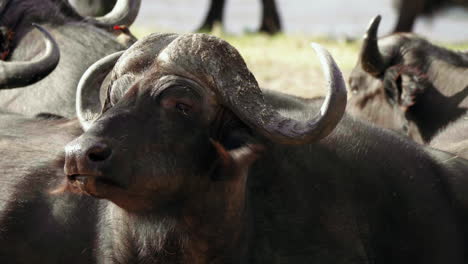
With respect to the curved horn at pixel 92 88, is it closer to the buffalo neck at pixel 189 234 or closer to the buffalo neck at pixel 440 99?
the buffalo neck at pixel 189 234

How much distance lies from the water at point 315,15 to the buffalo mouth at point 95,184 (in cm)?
1615

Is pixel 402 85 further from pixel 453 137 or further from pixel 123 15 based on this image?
pixel 123 15

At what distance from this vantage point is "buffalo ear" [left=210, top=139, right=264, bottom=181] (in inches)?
167

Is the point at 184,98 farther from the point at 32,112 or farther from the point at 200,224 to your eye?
the point at 32,112

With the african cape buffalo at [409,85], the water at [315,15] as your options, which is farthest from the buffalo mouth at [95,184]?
the water at [315,15]

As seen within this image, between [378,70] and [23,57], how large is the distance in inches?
101

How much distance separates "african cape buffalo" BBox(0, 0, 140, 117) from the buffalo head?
2321mm

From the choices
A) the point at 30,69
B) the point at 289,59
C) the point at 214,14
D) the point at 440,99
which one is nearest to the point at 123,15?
the point at 30,69

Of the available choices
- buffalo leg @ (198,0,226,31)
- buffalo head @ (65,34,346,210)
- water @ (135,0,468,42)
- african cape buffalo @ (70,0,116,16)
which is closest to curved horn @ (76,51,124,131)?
buffalo head @ (65,34,346,210)

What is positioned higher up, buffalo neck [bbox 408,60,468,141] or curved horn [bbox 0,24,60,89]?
curved horn [bbox 0,24,60,89]

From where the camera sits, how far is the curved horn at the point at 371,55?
7.41 meters

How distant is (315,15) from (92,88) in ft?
67.4

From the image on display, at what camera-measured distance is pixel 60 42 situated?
7.20 meters

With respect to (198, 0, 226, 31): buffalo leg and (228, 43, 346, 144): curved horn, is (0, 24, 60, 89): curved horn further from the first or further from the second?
(198, 0, 226, 31): buffalo leg
